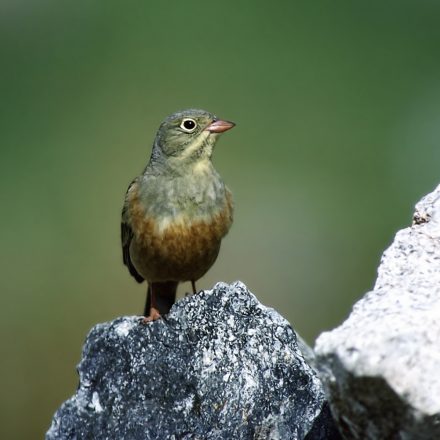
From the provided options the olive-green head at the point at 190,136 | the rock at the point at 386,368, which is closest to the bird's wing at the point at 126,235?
the olive-green head at the point at 190,136

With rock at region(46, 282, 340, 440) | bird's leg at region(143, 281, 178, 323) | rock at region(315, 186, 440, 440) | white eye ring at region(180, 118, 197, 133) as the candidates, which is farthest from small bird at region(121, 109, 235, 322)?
rock at region(315, 186, 440, 440)

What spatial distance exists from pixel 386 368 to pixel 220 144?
8.54 metres

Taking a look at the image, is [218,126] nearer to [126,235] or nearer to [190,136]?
[190,136]

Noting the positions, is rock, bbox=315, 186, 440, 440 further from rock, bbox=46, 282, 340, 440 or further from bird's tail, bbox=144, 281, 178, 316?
bird's tail, bbox=144, 281, 178, 316

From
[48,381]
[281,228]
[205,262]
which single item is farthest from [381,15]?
[205,262]

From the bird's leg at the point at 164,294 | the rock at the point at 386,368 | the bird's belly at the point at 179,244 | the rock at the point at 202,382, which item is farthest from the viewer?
the bird's leg at the point at 164,294

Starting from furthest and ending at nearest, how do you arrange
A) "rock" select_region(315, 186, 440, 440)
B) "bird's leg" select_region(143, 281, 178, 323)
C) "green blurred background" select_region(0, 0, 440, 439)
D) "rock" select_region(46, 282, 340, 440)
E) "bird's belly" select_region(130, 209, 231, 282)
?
"green blurred background" select_region(0, 0, 440, 439) < "bird's leg" select_region(143, 281, 178, 323) < "bird's belly" select_region(130, 209, 231, 282) < "rock" select_region(46, 282, 340, 440) < "rock" select_region(315, 186, 440, 440)

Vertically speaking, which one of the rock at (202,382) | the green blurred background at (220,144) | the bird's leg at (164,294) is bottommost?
the rock at (202,382)

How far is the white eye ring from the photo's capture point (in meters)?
7.05

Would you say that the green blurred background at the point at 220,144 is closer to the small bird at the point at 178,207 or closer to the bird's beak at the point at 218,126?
the small bird at the point at 178,207

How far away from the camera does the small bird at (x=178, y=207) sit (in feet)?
22.2

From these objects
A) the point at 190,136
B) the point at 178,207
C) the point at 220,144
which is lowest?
the point at 178,207

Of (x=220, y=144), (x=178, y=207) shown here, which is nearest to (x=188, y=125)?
(x=178, y=207)

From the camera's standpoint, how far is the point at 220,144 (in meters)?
12.2
